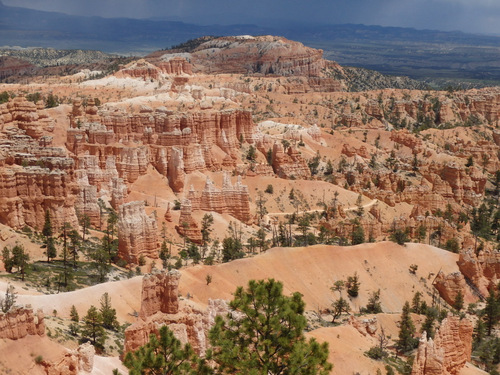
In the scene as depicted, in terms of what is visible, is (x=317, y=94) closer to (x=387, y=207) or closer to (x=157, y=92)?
(x=157, y=92)

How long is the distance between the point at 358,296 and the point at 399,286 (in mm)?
5019

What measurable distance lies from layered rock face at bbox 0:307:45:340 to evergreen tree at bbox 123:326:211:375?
4267mm

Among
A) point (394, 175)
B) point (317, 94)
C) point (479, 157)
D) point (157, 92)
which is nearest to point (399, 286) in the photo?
point (394, 175)

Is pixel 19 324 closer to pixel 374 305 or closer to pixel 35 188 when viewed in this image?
pixel 35 188

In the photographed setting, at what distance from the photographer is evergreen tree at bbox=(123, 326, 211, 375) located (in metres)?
23.3

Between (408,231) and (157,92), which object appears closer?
(408,231)

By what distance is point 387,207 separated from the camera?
8169 cm

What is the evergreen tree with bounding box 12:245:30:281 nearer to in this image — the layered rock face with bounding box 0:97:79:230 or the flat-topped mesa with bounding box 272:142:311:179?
the layered rock face with bounding box 0:97:79:230

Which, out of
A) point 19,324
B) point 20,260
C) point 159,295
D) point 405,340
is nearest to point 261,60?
point 405,340

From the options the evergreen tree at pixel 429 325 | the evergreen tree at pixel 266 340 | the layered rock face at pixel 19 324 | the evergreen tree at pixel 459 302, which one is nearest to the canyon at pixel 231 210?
the layered rock face at pixel 19 324

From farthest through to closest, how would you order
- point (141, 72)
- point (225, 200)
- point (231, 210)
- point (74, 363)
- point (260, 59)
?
point (260, 59), point (141, 72), point (231, 210), point (225, 200), point (74, 363)

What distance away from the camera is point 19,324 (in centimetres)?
2530

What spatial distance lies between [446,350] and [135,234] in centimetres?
2434

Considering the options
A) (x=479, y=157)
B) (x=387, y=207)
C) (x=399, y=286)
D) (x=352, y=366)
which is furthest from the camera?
(x=479, y=157)
